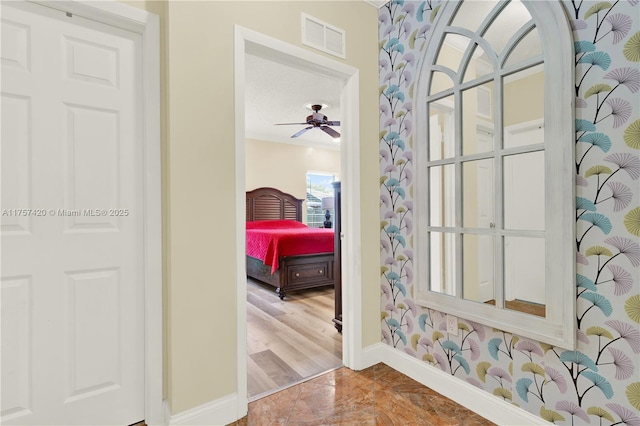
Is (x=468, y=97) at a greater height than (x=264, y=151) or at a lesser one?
lesser

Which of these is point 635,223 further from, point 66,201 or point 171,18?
point 66,201

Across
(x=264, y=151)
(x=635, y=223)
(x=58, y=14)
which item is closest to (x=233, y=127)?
(x=58, y=14)

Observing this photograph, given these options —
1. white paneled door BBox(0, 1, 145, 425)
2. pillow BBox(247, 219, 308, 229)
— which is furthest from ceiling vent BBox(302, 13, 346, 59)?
pillow BBox(247, 219, 308, 229)

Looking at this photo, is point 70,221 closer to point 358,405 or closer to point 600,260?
point 358,405

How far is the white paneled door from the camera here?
132 cm

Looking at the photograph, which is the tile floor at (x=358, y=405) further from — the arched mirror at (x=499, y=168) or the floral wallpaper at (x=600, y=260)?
the arched mirror at (x=499, y=168)

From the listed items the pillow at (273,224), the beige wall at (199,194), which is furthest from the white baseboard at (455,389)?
the pillow at (273,224)

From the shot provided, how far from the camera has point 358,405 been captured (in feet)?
5.72

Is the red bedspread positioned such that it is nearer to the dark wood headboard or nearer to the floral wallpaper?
the dark wood headboard

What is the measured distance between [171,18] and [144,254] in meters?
1.17

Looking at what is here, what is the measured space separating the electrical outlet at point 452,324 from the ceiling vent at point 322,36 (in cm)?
181

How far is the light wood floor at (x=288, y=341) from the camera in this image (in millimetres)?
2072

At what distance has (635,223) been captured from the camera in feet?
3.88

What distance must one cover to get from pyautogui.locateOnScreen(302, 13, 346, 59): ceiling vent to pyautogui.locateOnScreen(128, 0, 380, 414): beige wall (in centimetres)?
28
